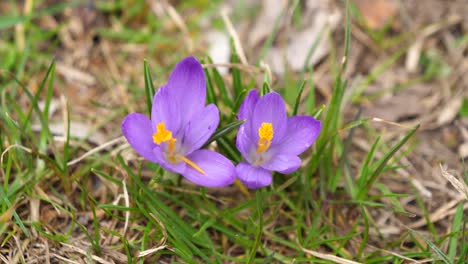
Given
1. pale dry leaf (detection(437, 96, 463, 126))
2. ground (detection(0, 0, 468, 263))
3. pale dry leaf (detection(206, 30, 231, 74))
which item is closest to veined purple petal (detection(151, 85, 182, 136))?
ground (detection(0, 0, 468, 263))

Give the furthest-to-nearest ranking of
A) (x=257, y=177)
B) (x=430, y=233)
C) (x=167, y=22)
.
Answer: (x=167, y=22)
(x=430, y=233)
(x=257, y=177)

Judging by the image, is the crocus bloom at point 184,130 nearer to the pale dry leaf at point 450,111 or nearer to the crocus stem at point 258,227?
the crocus stem at point 258,227

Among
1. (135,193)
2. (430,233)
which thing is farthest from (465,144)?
(135,193)

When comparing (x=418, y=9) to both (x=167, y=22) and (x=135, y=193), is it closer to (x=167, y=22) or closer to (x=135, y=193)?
(x=167, y=22)

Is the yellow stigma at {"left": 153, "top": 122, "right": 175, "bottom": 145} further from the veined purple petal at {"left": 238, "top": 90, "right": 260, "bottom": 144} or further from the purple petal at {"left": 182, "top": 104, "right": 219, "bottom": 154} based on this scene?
the veined purple petal at {"left": 238, "top": 90, "right": 260, "bottom": 144}

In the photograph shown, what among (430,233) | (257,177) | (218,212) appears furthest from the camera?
(430,233)

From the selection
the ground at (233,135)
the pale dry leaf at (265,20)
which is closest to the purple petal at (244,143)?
the ground at (233,135)

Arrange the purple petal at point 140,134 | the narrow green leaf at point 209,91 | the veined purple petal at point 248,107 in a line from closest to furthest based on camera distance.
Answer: the purple petal at point 140,134 < the veined purple petal at point 248,107 < the narrow green leaf at point 209,91
